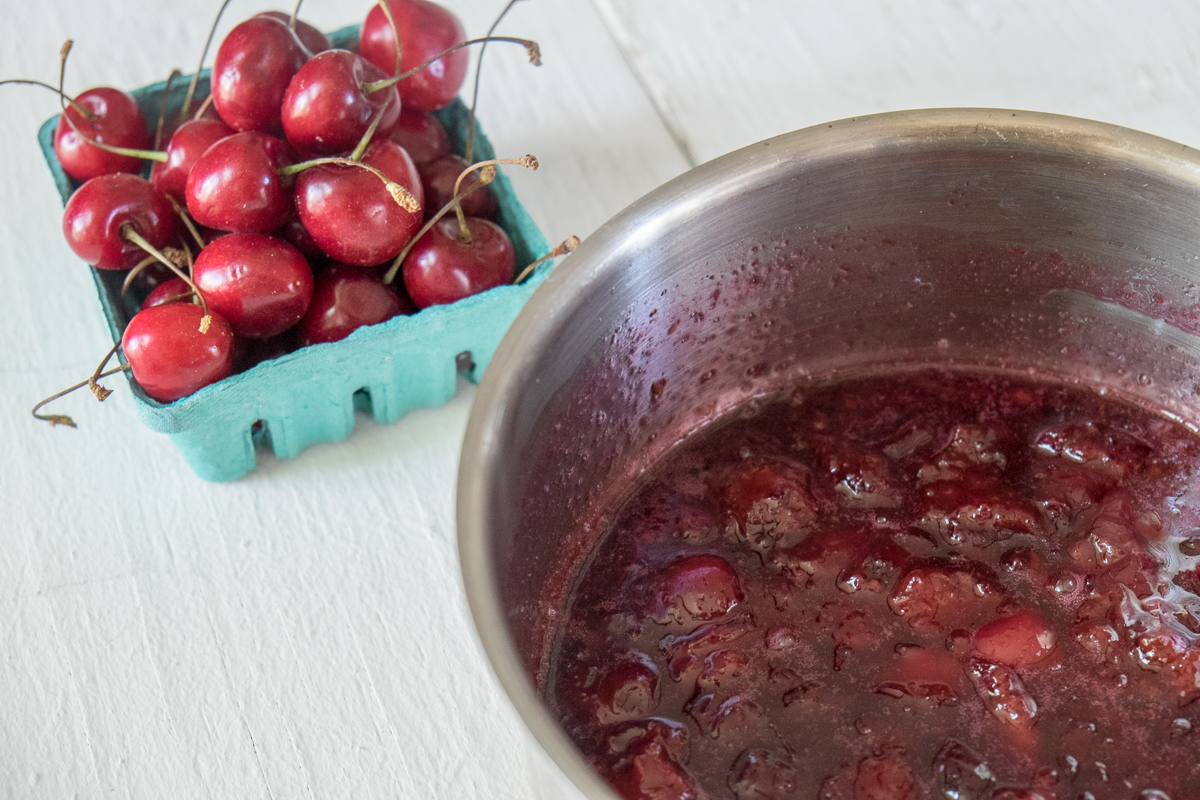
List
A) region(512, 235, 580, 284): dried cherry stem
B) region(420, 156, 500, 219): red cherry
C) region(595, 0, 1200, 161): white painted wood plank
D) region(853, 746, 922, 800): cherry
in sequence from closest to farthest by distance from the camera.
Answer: region(853, 746, 922, 800): cherry → region(512, 235, 580, 284): dried cherry stem → region(420, 156, 500, 219): red cherry → region(595, 0, 1200, 161): white painted wood plank

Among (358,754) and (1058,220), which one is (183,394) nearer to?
(358,754)

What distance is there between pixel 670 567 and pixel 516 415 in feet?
0.68

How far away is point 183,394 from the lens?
33.0 inches

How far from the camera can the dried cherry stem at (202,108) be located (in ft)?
3.21

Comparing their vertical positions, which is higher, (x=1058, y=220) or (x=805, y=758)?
(x=1058, y=220)

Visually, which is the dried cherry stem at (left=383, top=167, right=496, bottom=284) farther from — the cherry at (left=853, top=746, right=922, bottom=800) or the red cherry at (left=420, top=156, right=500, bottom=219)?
the cherry at (left=853, top=746, right=922, bottom=800)

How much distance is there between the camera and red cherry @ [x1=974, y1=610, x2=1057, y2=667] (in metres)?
0.80

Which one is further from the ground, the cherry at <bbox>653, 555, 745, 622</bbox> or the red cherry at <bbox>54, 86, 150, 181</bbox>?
the red cherry at <bbox>54, 86, 150, 181</bbox>

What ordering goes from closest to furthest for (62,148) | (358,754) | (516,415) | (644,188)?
(516,415)
(358,754)
(62,148)
(644,188)

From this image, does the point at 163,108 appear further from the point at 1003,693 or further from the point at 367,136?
the point at 1003,693

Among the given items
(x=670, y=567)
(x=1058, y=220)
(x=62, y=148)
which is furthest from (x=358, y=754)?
(x=1058, y=220)

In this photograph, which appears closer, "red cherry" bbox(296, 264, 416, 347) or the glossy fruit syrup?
the glossy fruit syrup

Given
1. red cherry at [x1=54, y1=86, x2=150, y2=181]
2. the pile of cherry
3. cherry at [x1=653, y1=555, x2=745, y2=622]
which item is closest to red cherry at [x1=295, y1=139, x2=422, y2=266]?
the pile of cherry

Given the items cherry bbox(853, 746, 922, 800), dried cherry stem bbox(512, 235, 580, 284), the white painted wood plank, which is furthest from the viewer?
the white painted wood plank
